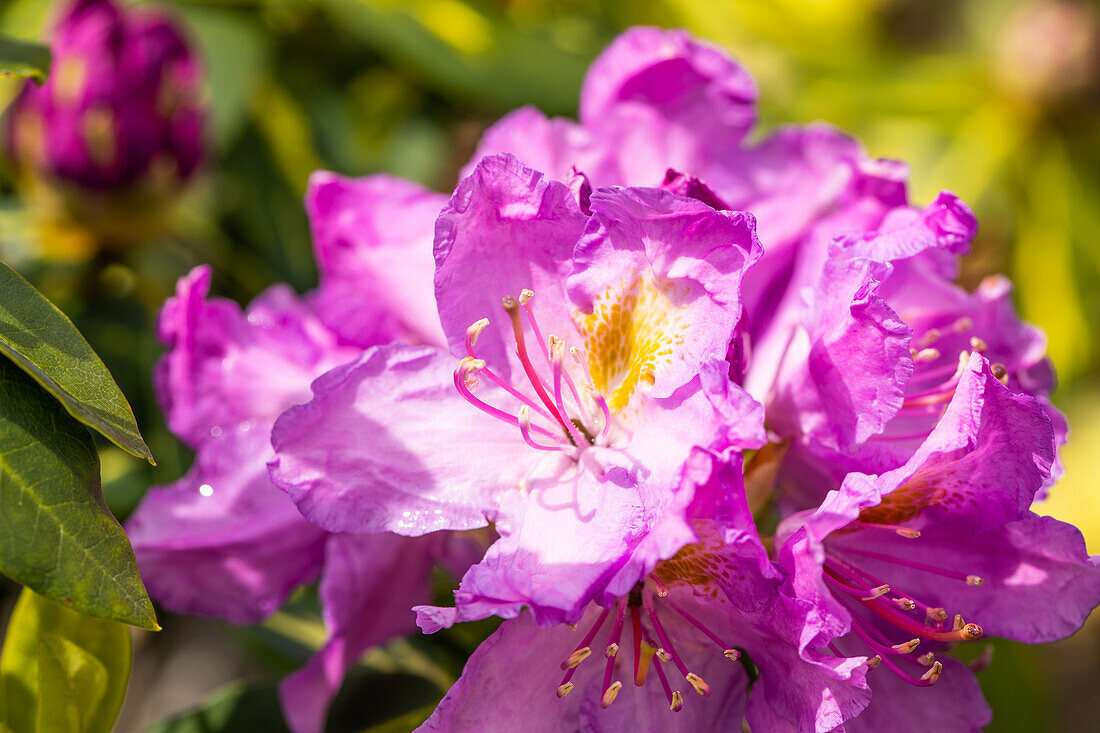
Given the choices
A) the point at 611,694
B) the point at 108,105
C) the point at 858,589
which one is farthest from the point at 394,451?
the point at 108,105

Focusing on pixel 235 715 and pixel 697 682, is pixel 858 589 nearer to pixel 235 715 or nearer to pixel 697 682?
pixel 697 682

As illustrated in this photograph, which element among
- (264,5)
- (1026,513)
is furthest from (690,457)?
(264,5)

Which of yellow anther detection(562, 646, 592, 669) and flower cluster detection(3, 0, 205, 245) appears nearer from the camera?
yellow anther detection(562, 646, 592, 669)

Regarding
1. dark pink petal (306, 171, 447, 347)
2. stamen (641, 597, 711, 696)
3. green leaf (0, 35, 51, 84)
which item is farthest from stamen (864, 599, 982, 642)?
green leaf (0, 35, 51, 84)

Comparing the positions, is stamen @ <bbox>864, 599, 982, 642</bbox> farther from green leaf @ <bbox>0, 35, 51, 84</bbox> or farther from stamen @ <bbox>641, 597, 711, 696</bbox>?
green leaf @ <bbox>0, 35, 51, 84</bbox>

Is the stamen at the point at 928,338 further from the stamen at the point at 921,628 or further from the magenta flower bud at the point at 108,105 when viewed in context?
the magenta flower bud at the point at 108,105

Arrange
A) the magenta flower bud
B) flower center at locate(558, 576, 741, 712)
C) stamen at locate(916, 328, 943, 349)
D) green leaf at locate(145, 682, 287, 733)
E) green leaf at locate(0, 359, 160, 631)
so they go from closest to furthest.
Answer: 1. green leaf at locate(0, 359, 160, 631)
2. flower center at locate(558, 576, 741, 712)
3. stamen at locate(916, 328, 943, 349)
4. green leaf at locate(145, 682, 287, 733)
5. the magenta flower bud

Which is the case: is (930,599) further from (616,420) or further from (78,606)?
(78,606)
